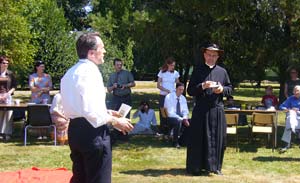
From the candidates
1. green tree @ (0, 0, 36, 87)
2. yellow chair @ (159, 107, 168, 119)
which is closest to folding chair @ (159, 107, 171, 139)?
yellow chair @ (159, 107, 168, 119)

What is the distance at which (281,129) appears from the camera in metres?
12.5

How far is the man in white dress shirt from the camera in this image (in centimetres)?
379

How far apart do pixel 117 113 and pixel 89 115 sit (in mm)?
654

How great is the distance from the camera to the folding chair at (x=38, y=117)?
9.53 m

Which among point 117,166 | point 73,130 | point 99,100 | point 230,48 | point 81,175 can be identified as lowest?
point 117,166

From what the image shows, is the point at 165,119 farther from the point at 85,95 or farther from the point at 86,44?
the point at 85,95

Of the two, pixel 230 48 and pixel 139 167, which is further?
pixel 230 48

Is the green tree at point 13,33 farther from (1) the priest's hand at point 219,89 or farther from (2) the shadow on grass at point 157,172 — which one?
(1) the priest's hand at point 219,89

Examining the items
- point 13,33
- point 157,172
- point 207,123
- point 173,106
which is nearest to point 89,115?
point 207,123

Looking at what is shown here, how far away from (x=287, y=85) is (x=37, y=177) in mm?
6085

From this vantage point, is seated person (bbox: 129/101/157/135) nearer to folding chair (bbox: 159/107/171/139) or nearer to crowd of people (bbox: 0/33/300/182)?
crowd of people (bbox: 0/33/300/182)

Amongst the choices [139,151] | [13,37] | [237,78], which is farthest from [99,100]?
[13,37]

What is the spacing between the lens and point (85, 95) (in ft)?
12.3

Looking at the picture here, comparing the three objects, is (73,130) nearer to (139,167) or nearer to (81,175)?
(81,175)
